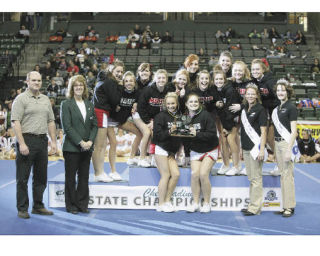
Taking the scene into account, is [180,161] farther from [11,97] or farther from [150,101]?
[11,97]

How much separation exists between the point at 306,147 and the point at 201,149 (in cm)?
625

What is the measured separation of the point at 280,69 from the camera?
15.9 m

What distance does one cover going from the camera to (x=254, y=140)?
5.69 metres

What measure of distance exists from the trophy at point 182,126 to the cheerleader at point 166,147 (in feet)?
0.15

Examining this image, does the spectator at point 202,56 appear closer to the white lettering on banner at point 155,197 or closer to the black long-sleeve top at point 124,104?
the black long-sleeve top at point 124,104

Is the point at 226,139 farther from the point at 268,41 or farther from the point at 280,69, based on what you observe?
the point at 268,41

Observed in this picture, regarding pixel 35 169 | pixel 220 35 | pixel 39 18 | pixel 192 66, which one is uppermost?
pixel 39 18

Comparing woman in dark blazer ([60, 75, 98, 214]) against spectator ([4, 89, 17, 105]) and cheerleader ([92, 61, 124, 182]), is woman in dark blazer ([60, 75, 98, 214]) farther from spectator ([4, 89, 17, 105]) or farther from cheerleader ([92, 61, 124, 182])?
spectator ([4, 89, 17, 105])

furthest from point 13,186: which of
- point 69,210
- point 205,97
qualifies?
point 205,97

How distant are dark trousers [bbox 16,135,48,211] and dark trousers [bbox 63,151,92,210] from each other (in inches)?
12.5

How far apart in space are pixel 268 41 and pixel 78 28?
995cm

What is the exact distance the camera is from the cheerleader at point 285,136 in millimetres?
5629

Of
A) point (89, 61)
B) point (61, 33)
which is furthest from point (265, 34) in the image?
point (61, 33)

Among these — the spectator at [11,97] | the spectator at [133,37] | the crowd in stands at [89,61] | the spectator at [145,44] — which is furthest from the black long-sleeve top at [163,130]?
the spectator at [133,37]
